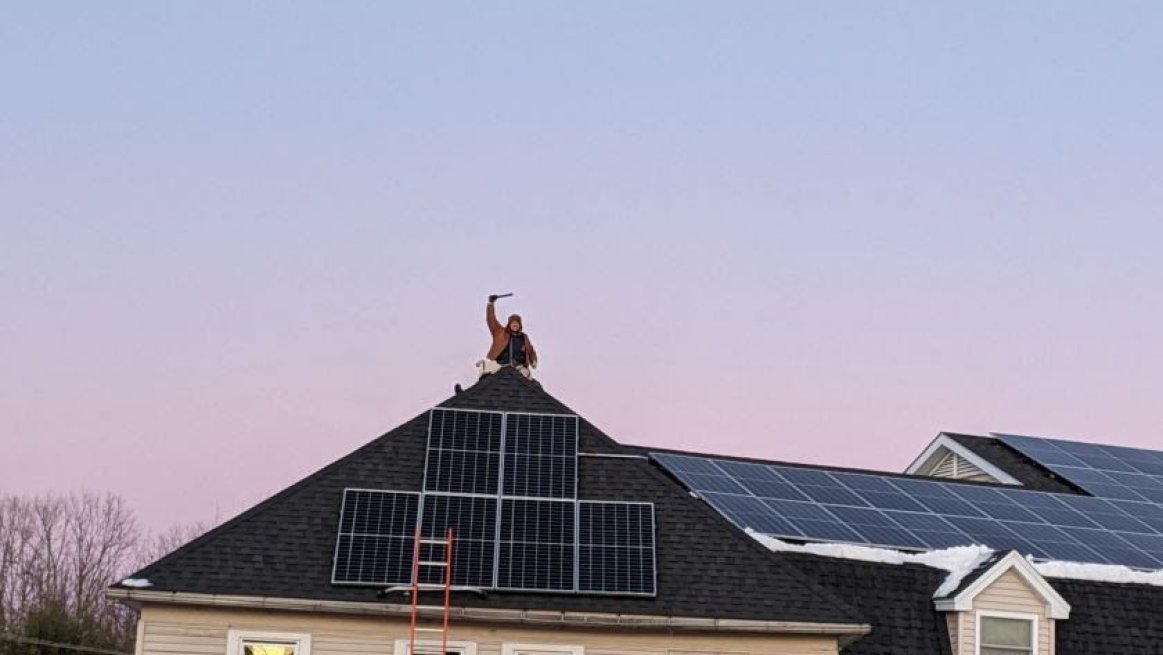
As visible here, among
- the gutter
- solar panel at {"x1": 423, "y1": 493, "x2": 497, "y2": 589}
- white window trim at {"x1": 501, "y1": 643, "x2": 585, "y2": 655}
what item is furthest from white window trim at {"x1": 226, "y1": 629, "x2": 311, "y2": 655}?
white window trim at {"x1": 501, "y1": 643, "x2": 585, "y2": 655}

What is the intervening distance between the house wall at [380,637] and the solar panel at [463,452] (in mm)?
2778

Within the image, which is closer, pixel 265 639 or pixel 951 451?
pixel 265 639

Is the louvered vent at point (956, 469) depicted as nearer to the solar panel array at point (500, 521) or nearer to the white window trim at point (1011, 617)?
the white window trim at point (1011, 617)

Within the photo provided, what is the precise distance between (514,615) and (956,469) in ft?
69.2

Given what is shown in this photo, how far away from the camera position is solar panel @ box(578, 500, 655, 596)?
88.2 feet

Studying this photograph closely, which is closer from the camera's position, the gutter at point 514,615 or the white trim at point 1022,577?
the gutter at point 514,615

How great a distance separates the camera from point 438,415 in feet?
95.5

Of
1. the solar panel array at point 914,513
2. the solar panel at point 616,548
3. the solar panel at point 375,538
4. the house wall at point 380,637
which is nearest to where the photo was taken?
the house wall at point 380,637

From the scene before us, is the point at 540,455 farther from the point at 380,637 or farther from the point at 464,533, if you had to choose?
the point at 380,637

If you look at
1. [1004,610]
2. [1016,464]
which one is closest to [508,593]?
[1004,610]

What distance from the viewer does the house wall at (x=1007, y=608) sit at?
2964 centimetres

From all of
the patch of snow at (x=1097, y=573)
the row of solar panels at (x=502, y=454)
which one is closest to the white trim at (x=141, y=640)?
the row of solar panels at (x=502, y=454)

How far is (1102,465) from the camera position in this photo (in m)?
43.2

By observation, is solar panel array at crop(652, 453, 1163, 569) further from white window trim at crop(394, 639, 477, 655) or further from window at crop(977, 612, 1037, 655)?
white window trim at crop(394, 639, 477, 655)
